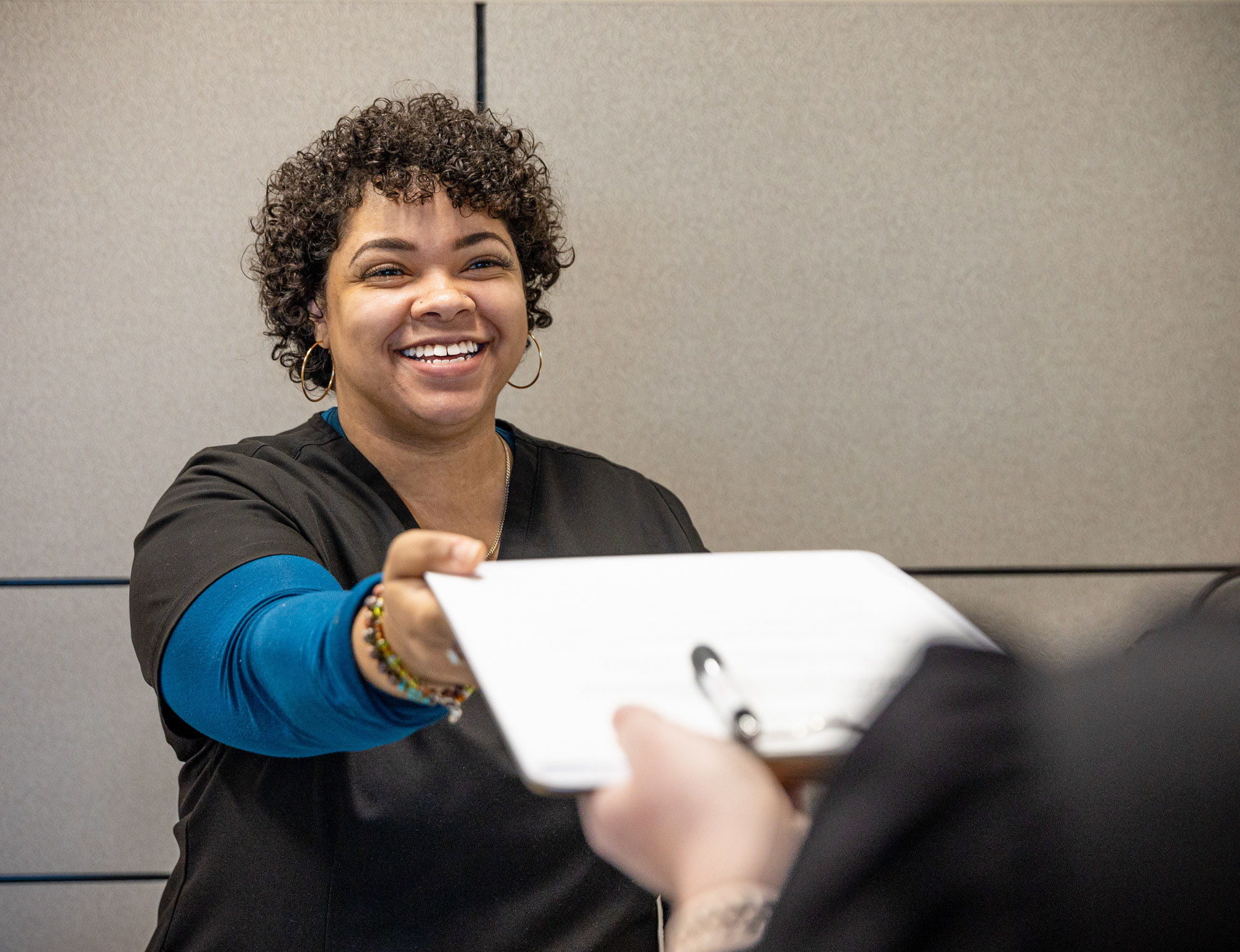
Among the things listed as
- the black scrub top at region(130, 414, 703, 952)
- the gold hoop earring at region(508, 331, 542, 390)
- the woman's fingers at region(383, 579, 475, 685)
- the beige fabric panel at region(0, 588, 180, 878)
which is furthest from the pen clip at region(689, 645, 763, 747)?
the beige fabric panel at region(0, 588, 180, 878)

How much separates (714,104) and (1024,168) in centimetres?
46

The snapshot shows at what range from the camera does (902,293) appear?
4.66 ft

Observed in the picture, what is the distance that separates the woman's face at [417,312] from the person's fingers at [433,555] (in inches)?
20.3

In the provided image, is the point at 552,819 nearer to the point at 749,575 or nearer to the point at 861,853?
the point at 749,575

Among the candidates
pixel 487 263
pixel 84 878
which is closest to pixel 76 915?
pixel 84 878

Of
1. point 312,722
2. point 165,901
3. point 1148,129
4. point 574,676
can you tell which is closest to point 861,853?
point 574,676

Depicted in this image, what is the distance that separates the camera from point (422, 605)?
0.55 metres

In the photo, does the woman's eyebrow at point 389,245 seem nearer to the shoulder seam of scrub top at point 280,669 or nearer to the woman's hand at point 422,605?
the shoulder seam of scrub top at point 280,669

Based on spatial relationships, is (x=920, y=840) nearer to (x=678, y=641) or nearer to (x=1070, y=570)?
(x=678, y=641)

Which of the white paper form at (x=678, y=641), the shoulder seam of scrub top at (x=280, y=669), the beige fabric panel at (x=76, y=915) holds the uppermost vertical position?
the white paper form at (x=678, y=641)

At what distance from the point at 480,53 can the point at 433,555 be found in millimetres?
1001

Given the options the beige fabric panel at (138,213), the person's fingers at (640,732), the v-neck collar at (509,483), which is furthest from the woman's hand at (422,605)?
the beige fabric panel at (138,213)

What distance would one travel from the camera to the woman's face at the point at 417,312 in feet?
3.48

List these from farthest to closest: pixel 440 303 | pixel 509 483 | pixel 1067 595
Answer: pixel 1067 595
pixel 509 483
pixel 440 303
